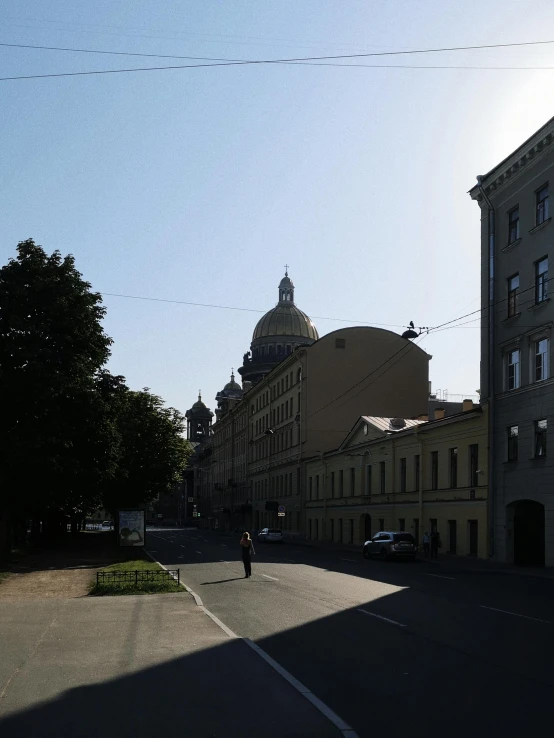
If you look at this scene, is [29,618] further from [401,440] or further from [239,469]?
[239,469]

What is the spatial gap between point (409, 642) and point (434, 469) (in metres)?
33.1

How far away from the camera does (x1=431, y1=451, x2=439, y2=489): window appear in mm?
45078

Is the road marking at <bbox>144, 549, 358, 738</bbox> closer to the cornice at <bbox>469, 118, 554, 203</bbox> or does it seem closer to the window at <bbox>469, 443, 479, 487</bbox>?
the cornice at <bbox>469, 118, 554, 203</bbox>

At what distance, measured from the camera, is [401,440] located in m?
50.1

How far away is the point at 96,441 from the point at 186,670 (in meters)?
24.5

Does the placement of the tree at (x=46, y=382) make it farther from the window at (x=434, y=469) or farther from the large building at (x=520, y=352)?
the window at (x=434, y=469)

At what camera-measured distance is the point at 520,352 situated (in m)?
36.5

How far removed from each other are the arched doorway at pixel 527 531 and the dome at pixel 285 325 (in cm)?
8230

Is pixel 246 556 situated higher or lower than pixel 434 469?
lower

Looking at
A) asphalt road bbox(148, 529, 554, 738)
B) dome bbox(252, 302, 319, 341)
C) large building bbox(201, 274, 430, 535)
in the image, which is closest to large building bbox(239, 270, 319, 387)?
dome bbox(252, 302, 319, 341)

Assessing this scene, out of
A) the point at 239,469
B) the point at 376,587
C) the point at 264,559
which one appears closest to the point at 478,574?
the point at 376,587

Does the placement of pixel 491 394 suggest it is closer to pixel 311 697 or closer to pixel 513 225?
pixel 513 225

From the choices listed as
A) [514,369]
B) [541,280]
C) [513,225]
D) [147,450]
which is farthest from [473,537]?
[147,450]

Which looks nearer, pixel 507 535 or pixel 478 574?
pixel 478 574
